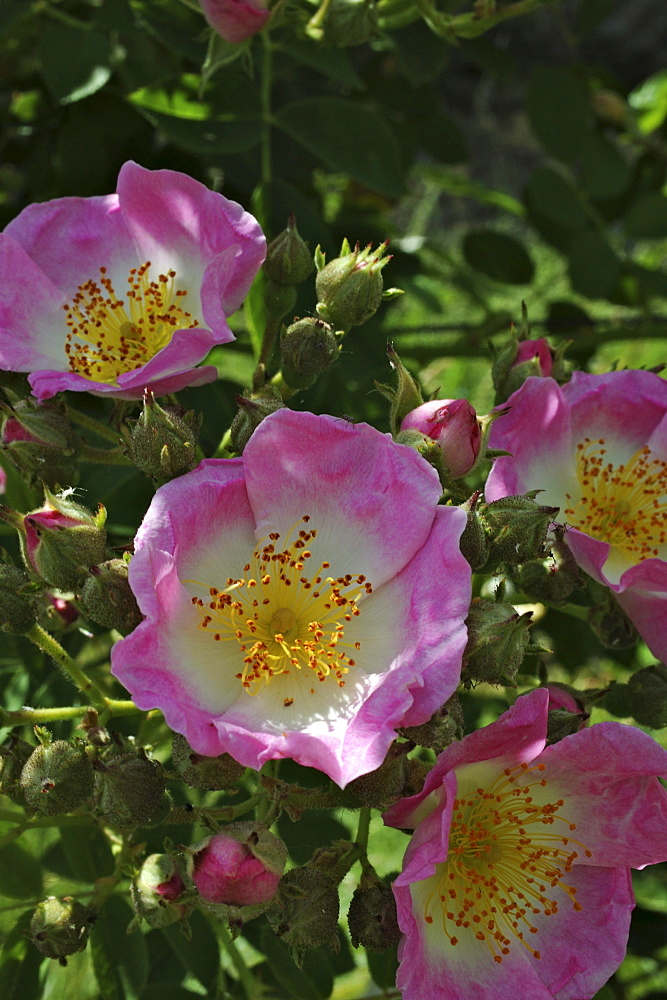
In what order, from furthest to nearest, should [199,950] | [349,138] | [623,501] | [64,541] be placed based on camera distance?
[349,138] → [623,501] → [199,950] → [64,541]

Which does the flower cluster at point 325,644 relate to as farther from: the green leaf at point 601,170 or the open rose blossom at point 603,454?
the green leaf at point 601,170

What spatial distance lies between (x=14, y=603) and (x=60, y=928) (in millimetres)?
591

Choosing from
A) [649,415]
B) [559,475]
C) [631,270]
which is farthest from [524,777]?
[631,270]

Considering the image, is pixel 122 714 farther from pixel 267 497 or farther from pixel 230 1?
pixel 230 1

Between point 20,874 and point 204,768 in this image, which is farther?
point 20,874

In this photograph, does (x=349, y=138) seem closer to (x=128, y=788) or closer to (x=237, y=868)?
(x=128, y=788)

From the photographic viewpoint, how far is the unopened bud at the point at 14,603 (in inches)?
72.9

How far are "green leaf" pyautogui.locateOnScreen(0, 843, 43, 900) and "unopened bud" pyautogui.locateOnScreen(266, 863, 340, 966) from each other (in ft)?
2.10

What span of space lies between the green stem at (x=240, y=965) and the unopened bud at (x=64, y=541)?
31.8 inches

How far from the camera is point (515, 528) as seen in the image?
5.75 feet

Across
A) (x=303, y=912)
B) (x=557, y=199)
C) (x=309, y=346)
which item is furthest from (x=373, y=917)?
(x=557, y=199)

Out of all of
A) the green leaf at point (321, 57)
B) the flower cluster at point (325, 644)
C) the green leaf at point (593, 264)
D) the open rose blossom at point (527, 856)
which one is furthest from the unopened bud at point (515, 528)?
the green leaf at point (593, 264)

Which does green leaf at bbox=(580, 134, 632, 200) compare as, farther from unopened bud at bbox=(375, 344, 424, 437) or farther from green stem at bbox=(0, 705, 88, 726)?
green stem at bbox=(0, 705, 88, 726)

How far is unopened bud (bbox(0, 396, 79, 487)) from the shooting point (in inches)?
76.4
